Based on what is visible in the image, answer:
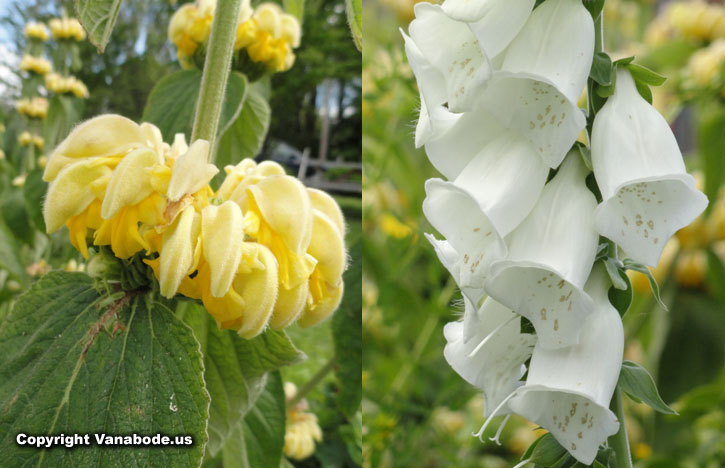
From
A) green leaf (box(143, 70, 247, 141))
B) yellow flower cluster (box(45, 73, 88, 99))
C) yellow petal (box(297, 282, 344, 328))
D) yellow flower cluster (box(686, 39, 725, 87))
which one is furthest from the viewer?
yellow flower cluster (box(45, 73, 88, 99))

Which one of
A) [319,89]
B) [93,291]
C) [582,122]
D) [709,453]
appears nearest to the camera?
[582,122]

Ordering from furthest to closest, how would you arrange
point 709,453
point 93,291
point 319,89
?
point 709,453 < point 319,89 < point 93,291

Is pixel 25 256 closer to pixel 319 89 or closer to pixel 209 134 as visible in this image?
pixel 319 89

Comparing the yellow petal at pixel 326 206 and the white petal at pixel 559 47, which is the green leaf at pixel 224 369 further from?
the white petal at pixel 559 47

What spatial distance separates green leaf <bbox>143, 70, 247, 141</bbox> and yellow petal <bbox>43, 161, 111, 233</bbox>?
160 mm

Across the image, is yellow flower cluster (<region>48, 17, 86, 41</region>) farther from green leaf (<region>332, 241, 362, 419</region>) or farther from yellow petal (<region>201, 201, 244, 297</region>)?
yellow petal (<region>201, 201, 244, 297</region>)

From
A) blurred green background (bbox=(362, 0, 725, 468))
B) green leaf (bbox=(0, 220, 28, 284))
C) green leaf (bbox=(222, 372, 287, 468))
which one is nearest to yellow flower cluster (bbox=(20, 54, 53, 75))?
green leaf (bbox=(0, 220, 28, 284))

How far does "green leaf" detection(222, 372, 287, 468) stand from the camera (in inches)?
18.2

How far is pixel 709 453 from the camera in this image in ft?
2.30

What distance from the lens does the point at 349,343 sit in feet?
1.61

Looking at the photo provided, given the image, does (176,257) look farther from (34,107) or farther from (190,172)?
(34,107)

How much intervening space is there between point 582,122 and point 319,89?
38cm

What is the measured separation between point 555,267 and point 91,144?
198 millimetres

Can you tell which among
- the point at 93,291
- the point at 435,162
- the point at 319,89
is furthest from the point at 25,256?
the point at 435,162
